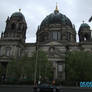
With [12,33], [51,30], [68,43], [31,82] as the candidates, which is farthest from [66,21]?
[31,82]

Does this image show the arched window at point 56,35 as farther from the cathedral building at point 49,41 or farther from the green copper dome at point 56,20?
the green copper dome at point 56,20

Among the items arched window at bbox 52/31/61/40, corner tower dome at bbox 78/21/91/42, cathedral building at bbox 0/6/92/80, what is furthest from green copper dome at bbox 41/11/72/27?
corner tower dome at bbox 78/21/91/42

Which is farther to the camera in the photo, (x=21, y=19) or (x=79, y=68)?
(x=21, y=19)

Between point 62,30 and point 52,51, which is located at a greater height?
point 62,30

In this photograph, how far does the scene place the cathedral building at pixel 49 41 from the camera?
177ft

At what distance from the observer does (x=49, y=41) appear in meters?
59.5

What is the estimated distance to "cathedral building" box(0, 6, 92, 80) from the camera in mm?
53969

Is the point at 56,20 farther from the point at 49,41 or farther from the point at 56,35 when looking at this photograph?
the point at 49,41

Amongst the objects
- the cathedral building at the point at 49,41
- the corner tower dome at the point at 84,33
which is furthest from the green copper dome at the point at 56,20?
the corner tower dome at the point at 84,33

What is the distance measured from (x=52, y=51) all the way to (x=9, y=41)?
1544 centimetres

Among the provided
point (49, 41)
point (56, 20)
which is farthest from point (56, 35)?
point (49, 41)

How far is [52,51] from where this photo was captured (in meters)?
56.8

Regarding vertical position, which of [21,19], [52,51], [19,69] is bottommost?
[19,69]

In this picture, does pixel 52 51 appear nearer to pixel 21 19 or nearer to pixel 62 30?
pixel 62 30
